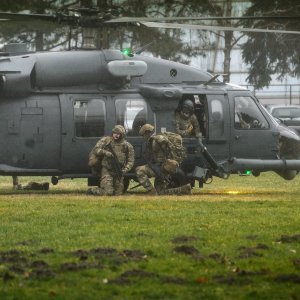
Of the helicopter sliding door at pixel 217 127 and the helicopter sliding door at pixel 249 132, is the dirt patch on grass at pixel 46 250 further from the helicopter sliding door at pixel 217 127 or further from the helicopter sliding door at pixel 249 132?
the helicopter sliding door at pixel 249 132

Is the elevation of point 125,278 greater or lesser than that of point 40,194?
greater

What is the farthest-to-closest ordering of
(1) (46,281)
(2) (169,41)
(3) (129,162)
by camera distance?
(2) (169,41) → (3) (129,162) → (1) (46,281)

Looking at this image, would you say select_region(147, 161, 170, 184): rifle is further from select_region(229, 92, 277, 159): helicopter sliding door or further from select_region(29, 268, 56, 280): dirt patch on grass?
select_region(29, 268, 56, 280): dirt patch on grass

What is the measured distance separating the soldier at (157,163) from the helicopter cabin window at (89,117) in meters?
0.85

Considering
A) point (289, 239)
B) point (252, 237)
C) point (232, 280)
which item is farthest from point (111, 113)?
point (232, 280)

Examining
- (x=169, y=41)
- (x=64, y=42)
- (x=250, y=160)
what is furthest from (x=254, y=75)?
(x=250, y=160)

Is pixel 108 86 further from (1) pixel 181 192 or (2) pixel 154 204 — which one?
(2) pixel 154 204

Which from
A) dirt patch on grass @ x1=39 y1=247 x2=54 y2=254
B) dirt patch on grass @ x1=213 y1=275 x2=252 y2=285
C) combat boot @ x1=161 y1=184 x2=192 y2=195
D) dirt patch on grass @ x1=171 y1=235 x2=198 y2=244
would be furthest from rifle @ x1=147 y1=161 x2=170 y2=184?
dirt patch on grass @ x1=213 y1=275 x2=252 y2=285

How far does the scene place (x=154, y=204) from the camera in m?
22.0

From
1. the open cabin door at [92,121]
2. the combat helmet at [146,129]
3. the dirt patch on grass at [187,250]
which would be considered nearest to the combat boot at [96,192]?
the open cabin door at [92,121]

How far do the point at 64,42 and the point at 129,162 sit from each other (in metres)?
17.6

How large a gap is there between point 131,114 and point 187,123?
109 cm

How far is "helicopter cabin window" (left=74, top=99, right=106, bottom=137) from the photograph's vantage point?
25.2 metres

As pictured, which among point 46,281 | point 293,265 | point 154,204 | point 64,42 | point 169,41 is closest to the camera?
point 46,281
